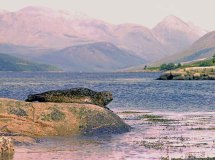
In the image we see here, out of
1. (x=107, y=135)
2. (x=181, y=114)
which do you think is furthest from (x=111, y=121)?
(x=181, y=114)

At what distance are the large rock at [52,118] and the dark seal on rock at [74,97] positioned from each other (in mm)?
3653

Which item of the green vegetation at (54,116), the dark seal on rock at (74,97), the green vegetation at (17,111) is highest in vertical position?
the dark seal on rock at (74,97)

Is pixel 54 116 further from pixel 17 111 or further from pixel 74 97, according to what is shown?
pixel 74 97

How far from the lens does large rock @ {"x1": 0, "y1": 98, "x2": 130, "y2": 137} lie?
1802 inches

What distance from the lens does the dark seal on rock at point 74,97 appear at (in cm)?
5181

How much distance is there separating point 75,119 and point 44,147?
6597 mm

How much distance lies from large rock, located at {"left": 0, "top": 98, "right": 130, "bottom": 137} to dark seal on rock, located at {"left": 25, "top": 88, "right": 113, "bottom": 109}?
365 centimetres

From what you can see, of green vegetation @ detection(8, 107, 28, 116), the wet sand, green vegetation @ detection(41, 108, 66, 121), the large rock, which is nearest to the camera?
the wet sand

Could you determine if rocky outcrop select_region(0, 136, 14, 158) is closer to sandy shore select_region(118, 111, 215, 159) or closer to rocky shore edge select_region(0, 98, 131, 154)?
rocky shore edge select_region(0, 98, 131, 154)

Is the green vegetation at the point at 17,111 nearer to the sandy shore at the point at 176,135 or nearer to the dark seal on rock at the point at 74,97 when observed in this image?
the dark seal on rock at the point at 74,97

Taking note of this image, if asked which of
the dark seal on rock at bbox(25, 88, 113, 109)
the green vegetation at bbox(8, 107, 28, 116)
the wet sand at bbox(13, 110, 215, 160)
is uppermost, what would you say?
the dark seal on rock at bbox(25, 88, 113, 109)

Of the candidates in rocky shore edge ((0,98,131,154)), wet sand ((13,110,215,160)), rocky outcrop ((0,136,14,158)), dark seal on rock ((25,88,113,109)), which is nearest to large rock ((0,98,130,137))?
rocky shore edge ((0,98,131,154))

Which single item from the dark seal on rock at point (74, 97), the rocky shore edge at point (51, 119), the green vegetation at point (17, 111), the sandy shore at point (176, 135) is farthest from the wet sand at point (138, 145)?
the dark seal on rock at point (74, 97)

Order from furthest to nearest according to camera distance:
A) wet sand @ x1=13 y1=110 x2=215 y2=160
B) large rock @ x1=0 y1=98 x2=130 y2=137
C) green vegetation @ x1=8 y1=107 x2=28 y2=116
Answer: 1. green vegetation @ x1=8 y1=107 x2=28 y2=116
2. large rock @ x1=0 y1=98 x2=130 y2=137
3. wet sand @ x1=13 y1=110 x2=215 y2=160
